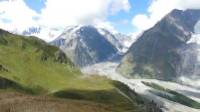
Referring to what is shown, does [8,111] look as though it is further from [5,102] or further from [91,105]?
[91,105]

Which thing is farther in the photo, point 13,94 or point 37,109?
point 13,94

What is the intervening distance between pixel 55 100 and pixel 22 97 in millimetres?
2821

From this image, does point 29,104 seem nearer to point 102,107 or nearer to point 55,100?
point 55,100

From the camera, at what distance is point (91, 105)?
1661 inches

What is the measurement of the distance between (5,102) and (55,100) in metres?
4.19

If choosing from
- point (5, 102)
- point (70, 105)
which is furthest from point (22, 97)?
point (70, 105)

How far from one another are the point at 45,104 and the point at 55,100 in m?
3.23

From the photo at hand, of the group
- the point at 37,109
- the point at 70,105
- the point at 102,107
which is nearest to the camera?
the point at 37,109

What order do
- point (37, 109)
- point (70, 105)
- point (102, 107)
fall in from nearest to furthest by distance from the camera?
point (37, 109) → point (70, 105) → point (102, 107)

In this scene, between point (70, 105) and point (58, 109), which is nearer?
point (58, 109)

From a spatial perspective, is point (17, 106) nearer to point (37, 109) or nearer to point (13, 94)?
point (37, 109)

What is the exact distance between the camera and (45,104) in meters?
39.4

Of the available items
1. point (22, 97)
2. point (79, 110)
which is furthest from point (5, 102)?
point (79, 110)

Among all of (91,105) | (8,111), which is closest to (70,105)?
(91,105)
